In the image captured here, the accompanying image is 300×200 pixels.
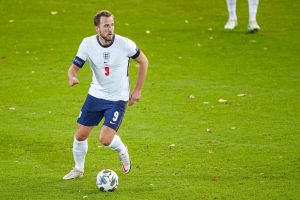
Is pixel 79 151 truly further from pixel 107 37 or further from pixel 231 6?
pixel 231 6

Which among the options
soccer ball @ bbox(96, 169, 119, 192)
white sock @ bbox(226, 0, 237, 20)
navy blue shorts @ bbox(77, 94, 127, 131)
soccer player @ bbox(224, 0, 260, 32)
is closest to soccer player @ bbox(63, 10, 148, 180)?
navy blue shorts @ bbox(77, 94, 127, 131)

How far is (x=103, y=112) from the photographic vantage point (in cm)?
1109

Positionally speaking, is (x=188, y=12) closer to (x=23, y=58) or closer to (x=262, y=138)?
(x=23, y=58)

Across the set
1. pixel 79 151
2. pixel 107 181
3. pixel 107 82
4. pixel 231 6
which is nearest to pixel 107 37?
pixel 107 82

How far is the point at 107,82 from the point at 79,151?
3.53 feet

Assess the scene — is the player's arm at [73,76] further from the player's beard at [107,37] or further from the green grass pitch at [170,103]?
the green grass pitch at [170,103]

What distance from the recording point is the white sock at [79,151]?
36.4 ft

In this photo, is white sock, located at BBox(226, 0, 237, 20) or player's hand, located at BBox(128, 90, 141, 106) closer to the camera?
player's hand, located at BBox(128, 90, 141, 106)

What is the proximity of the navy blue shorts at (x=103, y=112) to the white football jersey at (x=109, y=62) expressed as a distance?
0.23 feet

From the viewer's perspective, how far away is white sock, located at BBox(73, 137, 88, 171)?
1111 centimetres

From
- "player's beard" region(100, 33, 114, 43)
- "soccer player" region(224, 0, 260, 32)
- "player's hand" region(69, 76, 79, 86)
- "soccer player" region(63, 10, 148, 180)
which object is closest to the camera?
"player's hand" region(69, 76, 79, 86)

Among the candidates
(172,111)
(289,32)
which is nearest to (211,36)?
(289,32)

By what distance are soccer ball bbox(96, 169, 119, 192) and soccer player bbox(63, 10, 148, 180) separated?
0.49 meters

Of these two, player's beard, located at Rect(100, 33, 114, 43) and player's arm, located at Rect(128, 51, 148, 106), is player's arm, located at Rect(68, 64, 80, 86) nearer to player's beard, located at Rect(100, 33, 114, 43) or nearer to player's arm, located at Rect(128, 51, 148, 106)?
player's beard, located at Rect(100, 33, 114, 43)
